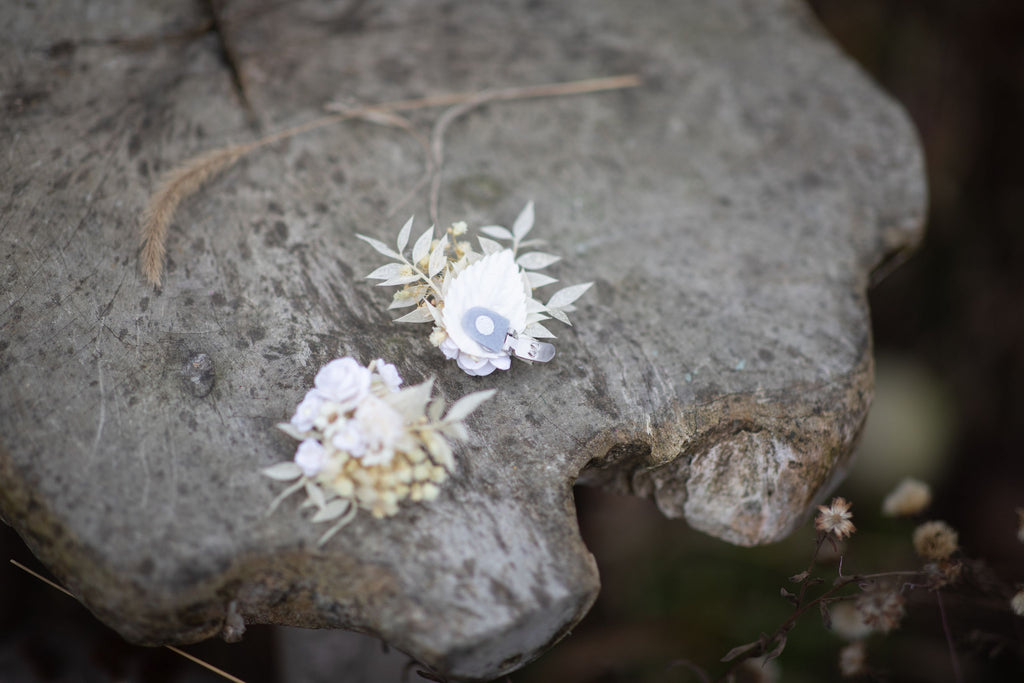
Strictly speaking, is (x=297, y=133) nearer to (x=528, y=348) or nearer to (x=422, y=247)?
(x=422, y=247)

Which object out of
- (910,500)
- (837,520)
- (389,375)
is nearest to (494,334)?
(389,375)

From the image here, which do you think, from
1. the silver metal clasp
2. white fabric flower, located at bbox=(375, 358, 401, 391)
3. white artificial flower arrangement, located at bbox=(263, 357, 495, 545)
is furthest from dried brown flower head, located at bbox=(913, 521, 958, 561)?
white fabric flower, located at bbox=(375, 358, 401, 391)

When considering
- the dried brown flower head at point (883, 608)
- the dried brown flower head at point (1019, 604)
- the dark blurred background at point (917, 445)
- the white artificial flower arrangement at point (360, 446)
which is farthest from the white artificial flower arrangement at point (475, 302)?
the dark blurred background at point (917, 445)

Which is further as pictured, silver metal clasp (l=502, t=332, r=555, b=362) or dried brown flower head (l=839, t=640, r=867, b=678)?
dried brown flower head (l=839, t=640, r=867, b=678)

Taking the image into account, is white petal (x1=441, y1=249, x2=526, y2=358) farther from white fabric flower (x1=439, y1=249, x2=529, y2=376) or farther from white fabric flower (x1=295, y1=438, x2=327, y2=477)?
white fabric flower (x1=295, y1=438, x2=327, y2=477)

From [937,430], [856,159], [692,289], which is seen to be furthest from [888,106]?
[937,430]

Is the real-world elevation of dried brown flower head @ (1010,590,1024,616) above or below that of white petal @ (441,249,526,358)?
below

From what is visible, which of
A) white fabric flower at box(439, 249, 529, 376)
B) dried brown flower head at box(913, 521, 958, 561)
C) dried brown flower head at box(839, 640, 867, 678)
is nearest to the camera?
white fabric flower at box(439, 249, 529, 376)
